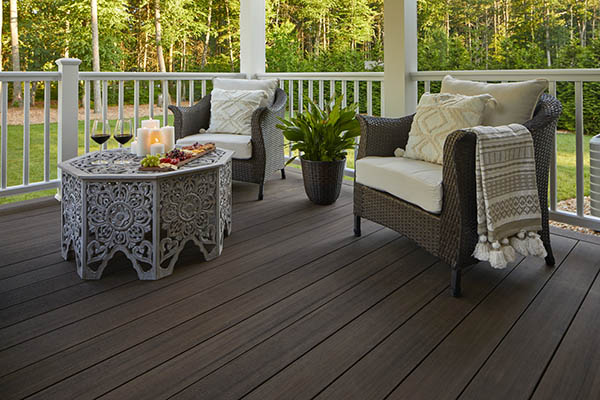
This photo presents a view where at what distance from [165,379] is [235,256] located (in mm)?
1118

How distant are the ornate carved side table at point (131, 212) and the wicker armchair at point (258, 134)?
135 centimetres

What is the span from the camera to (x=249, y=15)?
4.94m

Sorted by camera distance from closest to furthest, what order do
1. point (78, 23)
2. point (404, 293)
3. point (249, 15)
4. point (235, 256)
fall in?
point (404, 293) → point (235, 256) → point (249, 15) → point (78, 23)

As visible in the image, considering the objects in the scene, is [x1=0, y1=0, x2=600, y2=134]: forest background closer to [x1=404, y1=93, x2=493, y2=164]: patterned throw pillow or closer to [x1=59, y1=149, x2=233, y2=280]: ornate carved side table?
[x1=404, y1=93, x2=493, y2=164]: patterned throw pillow

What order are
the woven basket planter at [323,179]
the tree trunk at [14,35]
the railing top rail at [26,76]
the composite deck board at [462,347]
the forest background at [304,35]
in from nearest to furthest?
1. the composite deck board at [462,347]
2. the railing top rail at [26,76]
3. the woven basket planter at [323,179]
4. the forest background at [304,35]
5. the tree trunk at [14,35]

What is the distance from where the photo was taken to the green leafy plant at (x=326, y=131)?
3.39 meters

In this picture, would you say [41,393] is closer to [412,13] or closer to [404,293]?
[404,293]

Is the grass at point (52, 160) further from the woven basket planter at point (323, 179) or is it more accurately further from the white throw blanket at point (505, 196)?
the white throw blanket at point (505, 196)

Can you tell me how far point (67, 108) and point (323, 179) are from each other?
7.08 feet

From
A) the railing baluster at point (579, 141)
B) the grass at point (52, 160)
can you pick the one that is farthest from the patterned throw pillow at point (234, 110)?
the railing baluster at point (579, 141)

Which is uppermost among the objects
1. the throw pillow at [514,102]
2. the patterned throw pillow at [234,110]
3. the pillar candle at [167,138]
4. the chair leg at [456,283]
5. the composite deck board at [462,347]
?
the patterned throw pillow at [234,110]

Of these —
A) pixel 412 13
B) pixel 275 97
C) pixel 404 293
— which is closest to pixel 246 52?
pixel 275 97

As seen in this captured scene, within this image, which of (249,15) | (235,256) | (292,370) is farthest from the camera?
(249,15)

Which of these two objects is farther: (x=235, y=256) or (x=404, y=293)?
(x=235, y=256)
